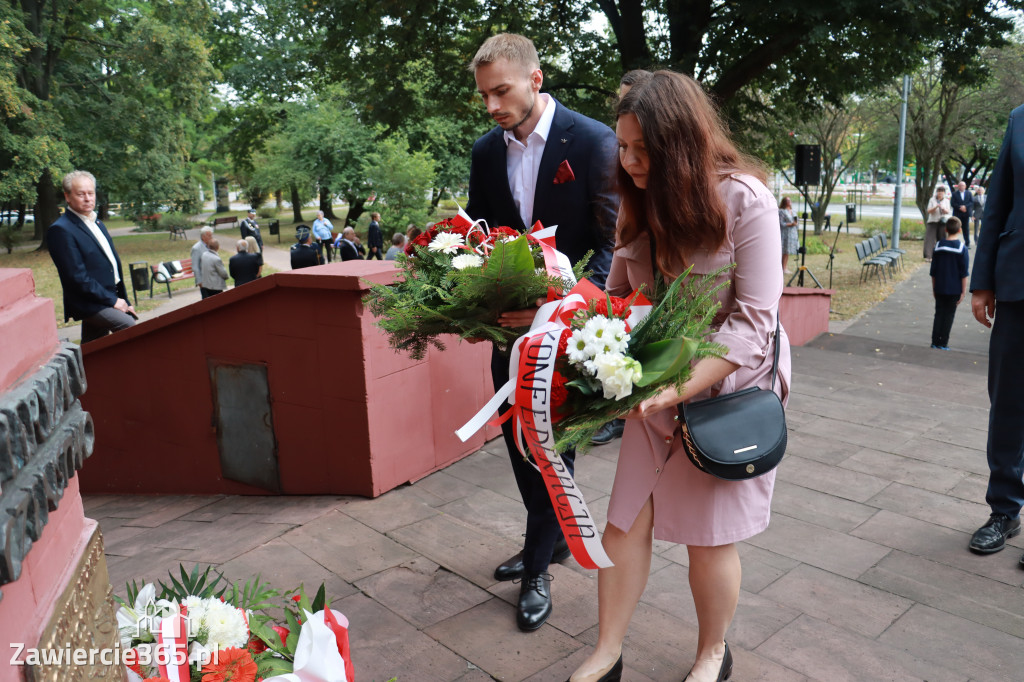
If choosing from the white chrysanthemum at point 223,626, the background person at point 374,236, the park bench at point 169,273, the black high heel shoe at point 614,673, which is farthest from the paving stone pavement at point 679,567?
the background person at point 374,236

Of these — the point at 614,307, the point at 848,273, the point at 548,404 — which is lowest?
the point at 848,273

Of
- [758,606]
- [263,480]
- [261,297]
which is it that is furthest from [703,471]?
[263,480]

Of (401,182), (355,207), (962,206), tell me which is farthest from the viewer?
(355,207)

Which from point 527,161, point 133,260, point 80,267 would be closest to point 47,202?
point 133,260

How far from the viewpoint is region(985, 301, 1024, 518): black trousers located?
3.36 metres

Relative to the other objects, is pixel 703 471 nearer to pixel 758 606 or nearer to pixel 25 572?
pixel 758 606

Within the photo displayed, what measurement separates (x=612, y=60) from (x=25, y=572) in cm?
1346

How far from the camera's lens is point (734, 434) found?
2.17m

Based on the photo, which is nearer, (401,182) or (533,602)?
(533,602)

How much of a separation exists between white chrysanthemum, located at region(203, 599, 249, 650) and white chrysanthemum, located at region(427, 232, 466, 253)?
121 cm

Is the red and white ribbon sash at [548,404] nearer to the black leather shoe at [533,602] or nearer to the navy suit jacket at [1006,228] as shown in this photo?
the black leather shoe at [533,602]

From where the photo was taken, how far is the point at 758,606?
304 centimetres

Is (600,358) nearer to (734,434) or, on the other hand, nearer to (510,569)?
(734,434)

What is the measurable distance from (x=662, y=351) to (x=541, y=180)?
1.26m
